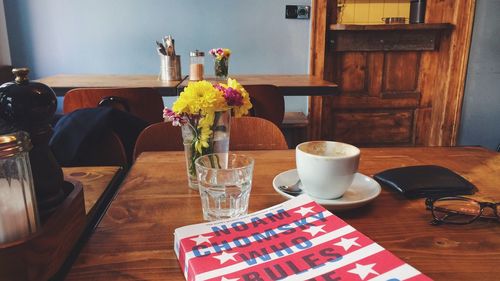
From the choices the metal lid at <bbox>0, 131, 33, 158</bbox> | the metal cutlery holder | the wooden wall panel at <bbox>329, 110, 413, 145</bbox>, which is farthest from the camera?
the wooden wall panel at <bbox>329, 110, 413, 145</bbox>

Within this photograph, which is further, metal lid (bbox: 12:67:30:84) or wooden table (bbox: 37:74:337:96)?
wooden table (bbox: 37:74:337:96)

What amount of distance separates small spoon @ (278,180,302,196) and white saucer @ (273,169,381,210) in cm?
1

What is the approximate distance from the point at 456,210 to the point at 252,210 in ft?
1.06

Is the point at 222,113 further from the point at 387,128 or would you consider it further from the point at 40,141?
the point at 387,128

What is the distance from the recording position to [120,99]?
173 cm

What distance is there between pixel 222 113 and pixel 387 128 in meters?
2.98

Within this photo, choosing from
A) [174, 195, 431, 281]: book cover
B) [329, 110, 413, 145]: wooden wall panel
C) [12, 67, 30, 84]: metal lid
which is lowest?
[329, 110, 413, 145]: wooden wall panel

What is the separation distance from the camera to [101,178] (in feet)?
2.66

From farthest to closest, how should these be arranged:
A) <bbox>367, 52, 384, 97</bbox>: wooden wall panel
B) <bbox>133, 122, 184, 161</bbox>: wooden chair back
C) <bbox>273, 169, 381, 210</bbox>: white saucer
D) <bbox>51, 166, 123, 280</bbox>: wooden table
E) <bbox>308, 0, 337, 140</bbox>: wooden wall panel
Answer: <bbox>367, 52, 384, 97</bbox>: wooden wall panel, <bbox>308, 0, 337, 140</bbox>: wooden wall panel, <bbox>133, 122, 184, 161</bbox>: wooden chair back, <bbox>273, 169, 381, 210</bbox>: white saucer, <bbox>51, 166, 123, 280</bbox>: wooden table

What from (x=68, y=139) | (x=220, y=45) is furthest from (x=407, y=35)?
(x=68, y=139)

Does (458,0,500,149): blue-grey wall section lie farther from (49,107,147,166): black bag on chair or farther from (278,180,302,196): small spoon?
(278,180,302,196): small spoon

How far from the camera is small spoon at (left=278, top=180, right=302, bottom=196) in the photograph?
2.34 ft

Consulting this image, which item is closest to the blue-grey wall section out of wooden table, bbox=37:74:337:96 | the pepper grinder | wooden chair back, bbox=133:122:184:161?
wooden table, bbox=37:74:337:96

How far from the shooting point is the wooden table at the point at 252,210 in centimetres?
49
